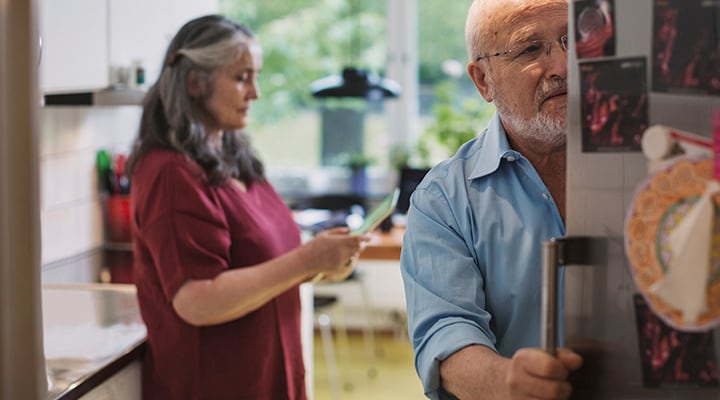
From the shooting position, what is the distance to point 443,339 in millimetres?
1248

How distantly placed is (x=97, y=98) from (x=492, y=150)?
1.52m

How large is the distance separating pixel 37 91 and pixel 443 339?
0.58m

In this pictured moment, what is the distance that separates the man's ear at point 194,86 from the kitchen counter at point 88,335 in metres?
0.56

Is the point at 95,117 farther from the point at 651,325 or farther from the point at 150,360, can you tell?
the point at 651,325

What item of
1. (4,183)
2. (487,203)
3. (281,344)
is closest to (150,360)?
(281,344)

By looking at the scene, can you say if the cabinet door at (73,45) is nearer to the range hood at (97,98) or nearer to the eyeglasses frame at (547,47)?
the range hood at (97,98)

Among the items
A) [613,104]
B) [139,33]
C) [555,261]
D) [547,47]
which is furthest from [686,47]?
[139,33]

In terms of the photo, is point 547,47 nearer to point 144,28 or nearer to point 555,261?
point 555,261

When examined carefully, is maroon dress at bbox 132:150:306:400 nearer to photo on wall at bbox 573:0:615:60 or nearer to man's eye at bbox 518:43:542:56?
man's eye at bbox 518:43:542:56

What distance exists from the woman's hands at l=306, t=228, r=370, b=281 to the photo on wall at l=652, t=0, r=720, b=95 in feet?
4.35

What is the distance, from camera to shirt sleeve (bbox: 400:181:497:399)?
1.25 metres

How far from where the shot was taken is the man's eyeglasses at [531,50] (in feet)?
4.51

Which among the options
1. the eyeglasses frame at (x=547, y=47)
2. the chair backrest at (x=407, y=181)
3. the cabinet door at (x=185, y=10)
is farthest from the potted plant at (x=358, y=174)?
the eyeglasses frame at (x=547, y=47)

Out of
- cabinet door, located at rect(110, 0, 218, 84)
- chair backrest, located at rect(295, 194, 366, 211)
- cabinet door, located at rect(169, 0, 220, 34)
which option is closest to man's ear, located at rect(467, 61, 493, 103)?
cabinet door, located at rect(110, 0, 218, 84)
